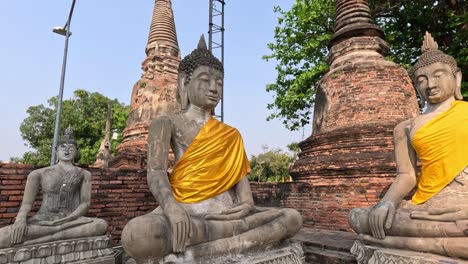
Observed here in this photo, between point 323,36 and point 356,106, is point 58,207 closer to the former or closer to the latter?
point 356,106

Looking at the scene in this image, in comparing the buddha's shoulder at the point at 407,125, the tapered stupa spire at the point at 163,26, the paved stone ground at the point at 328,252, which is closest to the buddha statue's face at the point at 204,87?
the buddha's shoulder at the point at 407,125

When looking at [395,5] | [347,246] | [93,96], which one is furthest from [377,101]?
[93,96]

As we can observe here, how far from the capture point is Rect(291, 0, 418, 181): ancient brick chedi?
7551mm

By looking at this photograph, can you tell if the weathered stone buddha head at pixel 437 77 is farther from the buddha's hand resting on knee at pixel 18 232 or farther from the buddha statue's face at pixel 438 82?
the buddha's hand resting on knee at pixel 18 232

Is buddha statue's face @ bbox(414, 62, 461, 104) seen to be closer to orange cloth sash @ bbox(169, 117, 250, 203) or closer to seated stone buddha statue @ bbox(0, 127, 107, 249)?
orange cloth sash @ bbox(169, 117, 250, 203)

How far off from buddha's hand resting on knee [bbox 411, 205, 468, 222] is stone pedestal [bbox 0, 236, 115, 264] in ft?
12.1

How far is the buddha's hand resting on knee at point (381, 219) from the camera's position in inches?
117

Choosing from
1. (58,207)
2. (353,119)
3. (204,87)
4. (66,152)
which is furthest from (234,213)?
(353,119)

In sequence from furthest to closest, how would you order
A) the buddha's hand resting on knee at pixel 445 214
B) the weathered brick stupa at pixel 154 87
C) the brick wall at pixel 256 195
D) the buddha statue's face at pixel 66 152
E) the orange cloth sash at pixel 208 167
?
1. the weathered brick stupa at pixel 154 87
2. the brick wall at pixel 256 195
3. the buddha statue's face at pixel 66 152
4. the orange cloth sash at pixel 208 167
5. the buddha's hand resting on knee at pixel 445 214

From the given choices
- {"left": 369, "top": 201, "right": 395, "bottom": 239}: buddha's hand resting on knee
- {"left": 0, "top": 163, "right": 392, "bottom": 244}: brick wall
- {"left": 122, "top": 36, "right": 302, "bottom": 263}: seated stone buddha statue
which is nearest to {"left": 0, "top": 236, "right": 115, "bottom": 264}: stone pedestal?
{"left": 0, "top": 163, "right": 392, "bottom": 244}: brick wall

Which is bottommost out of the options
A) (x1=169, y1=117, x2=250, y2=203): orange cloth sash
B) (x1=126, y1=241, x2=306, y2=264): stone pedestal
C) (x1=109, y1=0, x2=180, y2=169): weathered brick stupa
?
(x1=126, y1=241, x2=306, y2=264): stone pedestal

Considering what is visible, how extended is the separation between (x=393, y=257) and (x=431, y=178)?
0.90 m

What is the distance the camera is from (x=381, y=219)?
9.75 ft

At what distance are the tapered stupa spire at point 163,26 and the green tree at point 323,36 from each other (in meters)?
5.27
